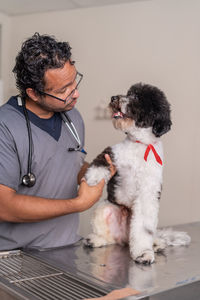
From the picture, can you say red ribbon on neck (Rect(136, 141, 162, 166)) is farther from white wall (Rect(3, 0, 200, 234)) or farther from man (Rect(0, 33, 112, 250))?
white wall (Rect(3, 0, 200, 234))

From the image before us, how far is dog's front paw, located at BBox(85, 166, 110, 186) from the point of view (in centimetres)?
150

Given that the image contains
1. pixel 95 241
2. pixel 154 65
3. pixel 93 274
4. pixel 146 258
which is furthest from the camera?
pixel 154 65

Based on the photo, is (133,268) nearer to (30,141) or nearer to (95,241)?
(95,241)

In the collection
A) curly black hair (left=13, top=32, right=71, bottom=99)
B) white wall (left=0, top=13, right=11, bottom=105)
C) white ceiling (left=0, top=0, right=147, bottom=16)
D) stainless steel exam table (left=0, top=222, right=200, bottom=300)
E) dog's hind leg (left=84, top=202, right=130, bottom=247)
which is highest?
white ceiling (left=0, top=0, right=147, bottom=16)

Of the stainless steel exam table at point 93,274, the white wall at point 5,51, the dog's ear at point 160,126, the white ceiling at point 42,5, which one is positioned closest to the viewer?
the stainless steel exam table at point 93,274

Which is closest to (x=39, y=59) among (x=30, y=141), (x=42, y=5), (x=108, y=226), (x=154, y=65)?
(x=30, y=141)

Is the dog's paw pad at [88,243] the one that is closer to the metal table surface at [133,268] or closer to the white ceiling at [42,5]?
the metal table surface at [133,268]

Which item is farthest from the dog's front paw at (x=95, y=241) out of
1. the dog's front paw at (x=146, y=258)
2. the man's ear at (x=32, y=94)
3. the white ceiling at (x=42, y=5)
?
the white ceiling at (x=42, y=5)

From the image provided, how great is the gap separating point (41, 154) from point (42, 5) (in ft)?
9.19

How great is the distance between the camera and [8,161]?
140cm

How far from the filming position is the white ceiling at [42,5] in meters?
3.69

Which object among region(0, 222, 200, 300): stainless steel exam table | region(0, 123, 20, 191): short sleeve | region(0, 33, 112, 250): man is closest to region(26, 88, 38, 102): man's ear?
region(0, 33, 112, 250): man

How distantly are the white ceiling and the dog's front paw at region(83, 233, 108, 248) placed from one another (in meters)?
2.71

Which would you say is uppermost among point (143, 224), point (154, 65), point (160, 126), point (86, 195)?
point (154, 65)
